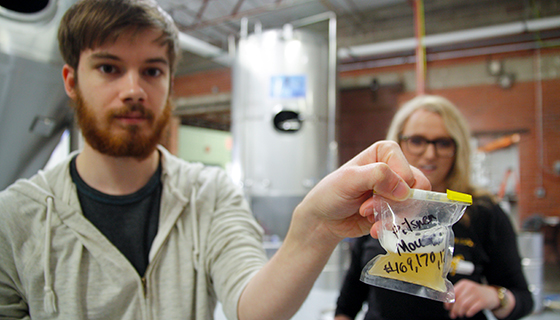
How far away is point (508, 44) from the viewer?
399cm

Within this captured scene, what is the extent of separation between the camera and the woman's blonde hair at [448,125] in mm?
553

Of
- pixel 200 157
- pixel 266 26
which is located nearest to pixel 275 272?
pixel 266 26

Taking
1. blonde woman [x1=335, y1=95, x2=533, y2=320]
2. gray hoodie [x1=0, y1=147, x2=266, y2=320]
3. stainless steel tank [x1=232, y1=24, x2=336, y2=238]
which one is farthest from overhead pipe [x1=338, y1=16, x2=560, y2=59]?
gray hoodie [x1=0, y1=147, x2=266, y2=320]

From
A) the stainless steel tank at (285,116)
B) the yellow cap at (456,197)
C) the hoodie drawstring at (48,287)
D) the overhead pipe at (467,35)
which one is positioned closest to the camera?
the yellow cap at (456,197)

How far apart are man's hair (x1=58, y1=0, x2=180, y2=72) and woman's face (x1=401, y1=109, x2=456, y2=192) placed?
1.59 ft

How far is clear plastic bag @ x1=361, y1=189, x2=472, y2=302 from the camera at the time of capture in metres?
0.39

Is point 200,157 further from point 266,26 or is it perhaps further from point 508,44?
point 508,44

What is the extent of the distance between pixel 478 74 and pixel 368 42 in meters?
1.27

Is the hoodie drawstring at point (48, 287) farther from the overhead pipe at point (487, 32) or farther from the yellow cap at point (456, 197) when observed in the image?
the overhead pipe at point (487, 32)

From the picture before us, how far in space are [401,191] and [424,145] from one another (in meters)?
0.14

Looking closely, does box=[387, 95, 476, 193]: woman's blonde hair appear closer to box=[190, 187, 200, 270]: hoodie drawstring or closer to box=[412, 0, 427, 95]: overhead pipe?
box=[412, 0, 427, 95]: overhead pipe

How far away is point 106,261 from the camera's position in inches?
26.6

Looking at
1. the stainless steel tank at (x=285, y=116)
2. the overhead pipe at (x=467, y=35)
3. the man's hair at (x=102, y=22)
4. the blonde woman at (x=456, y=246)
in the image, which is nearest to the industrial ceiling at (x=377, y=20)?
the overhead pipe at (x=467, y=35)

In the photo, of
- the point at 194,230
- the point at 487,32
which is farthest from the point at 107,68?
→ the point at 487,32
